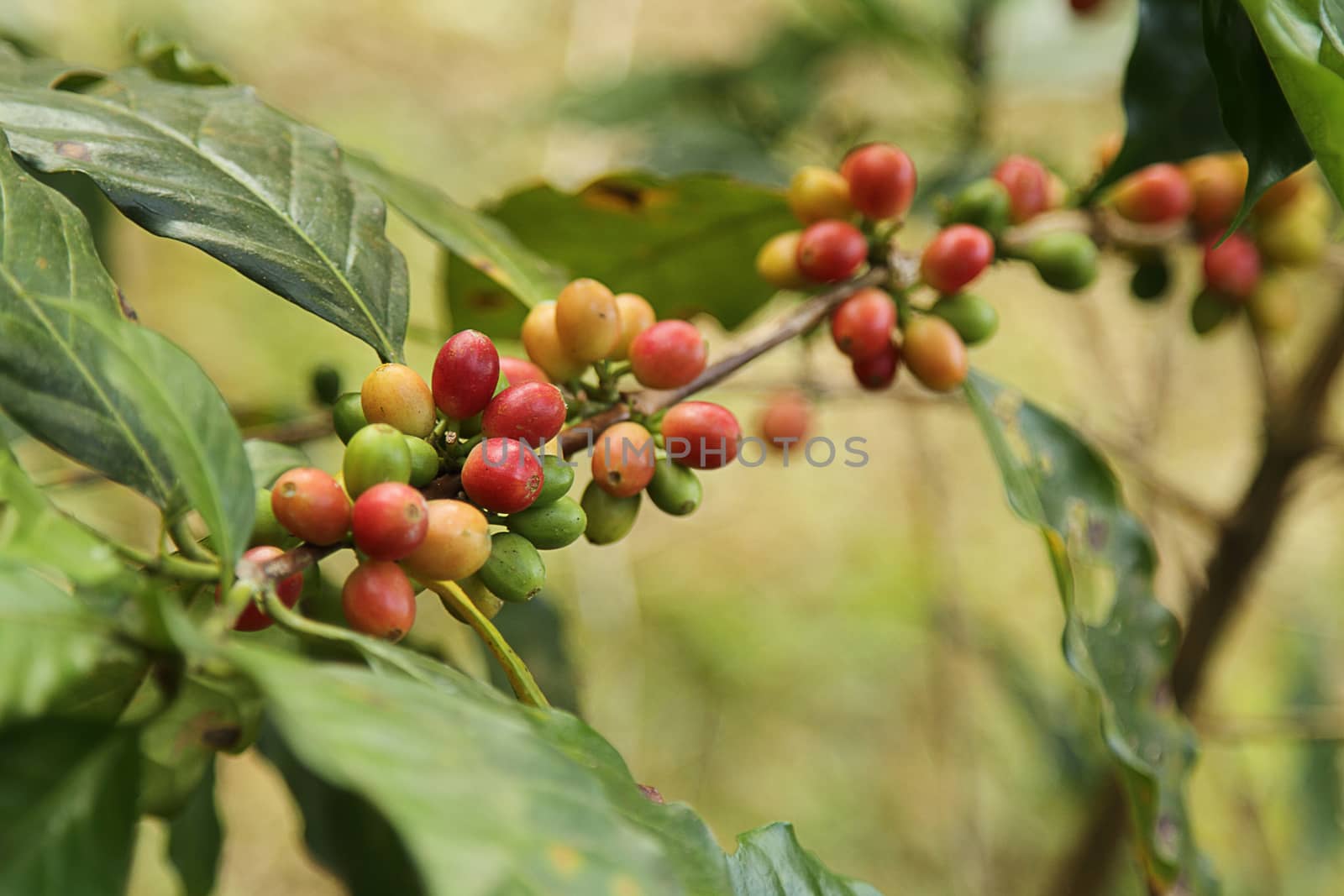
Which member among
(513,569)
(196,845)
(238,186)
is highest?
(238,186)

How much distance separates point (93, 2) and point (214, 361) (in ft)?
2.62

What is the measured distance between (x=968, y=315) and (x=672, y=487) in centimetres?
25

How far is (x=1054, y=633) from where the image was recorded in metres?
2.29

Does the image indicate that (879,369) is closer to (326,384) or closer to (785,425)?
(785,425)

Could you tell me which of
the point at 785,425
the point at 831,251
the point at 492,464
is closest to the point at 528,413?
the point at 492,464

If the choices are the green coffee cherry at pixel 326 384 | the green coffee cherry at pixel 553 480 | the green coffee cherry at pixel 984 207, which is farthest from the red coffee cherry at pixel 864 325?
the green coffee cherry at pixel 326 384

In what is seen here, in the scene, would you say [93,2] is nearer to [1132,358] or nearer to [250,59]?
[250,59]

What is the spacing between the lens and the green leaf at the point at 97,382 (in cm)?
37

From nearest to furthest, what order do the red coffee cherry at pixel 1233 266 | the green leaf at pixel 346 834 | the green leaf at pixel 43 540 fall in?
the green leaf at pixel 43 540 → the green leaf at pixel 346 834 → the red coffee cherry at pixel 1233 266

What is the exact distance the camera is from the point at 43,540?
34 centimetres

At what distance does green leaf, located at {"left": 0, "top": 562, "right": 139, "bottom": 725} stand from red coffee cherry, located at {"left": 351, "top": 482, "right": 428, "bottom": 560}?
96mm

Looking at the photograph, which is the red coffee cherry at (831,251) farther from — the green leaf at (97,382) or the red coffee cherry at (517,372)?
the green leaf at (97,382)

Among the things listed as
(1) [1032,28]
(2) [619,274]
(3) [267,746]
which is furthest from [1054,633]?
(3) [267,746]

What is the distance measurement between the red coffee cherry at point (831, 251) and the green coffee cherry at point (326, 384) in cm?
46
